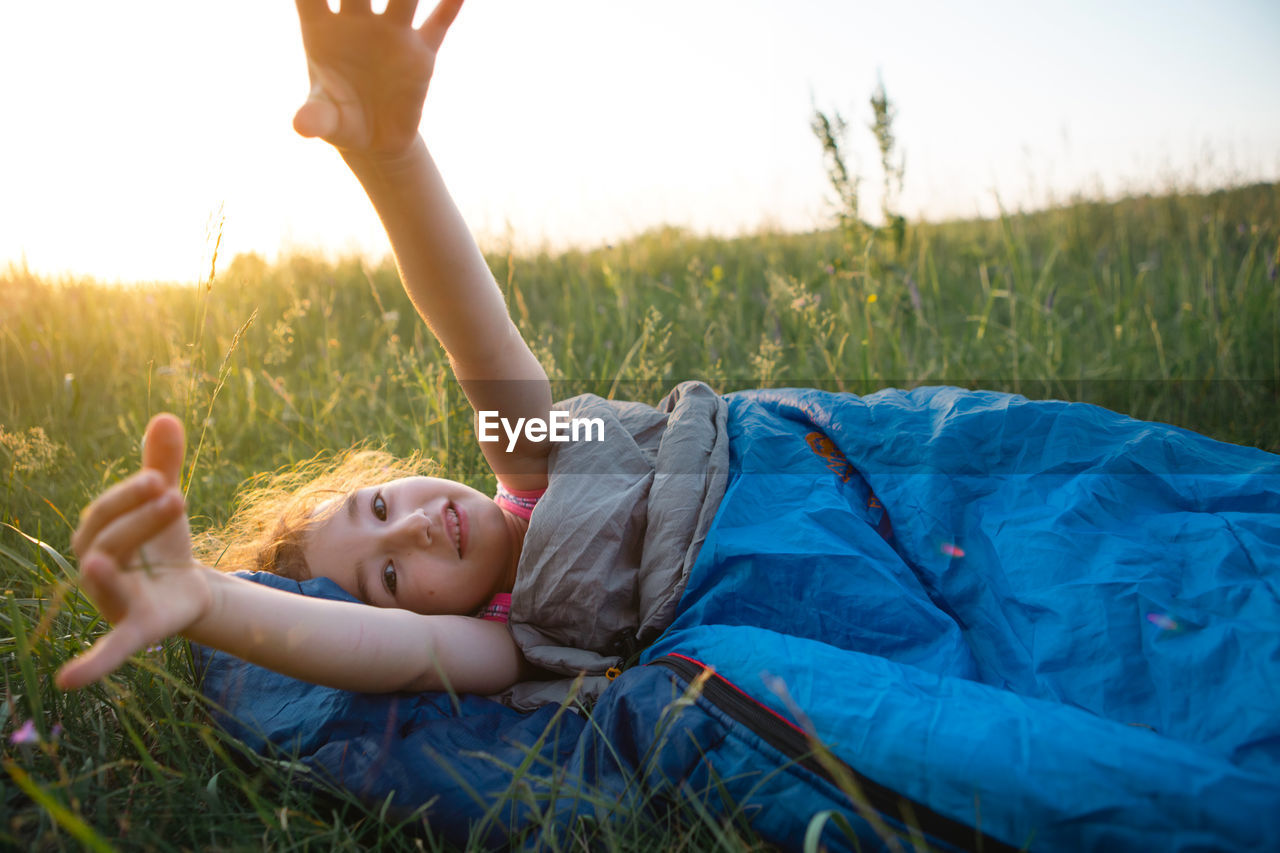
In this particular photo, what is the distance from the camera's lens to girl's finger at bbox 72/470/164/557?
2.60ft

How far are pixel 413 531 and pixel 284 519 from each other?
0.44 metres

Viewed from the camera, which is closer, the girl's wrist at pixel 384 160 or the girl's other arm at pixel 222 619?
the girl's other arm at pixel 222 619

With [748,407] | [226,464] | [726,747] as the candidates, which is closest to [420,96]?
[748,407]

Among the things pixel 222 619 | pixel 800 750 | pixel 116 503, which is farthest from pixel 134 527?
pixel 800 750

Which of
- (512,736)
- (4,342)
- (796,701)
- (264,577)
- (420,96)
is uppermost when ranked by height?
(420,96)

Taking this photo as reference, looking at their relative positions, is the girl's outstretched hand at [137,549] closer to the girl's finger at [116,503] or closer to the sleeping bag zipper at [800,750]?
the girl's finger at [116,503]

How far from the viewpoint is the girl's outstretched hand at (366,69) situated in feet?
3.33

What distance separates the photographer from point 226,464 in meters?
2.46

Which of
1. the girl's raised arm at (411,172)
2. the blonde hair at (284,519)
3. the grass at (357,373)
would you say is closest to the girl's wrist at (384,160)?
the girl's raised arm at (411,172)

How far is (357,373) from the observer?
10.8ft

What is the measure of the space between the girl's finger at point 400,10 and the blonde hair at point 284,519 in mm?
1052

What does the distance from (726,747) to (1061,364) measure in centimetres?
260

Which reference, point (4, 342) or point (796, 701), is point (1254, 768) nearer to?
point (796, 701)

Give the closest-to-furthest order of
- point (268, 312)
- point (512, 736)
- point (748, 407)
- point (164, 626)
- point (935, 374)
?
point (164, 626) → point (512, 736) → point (748, 407) → point (935, 374) → point (268, 312)
